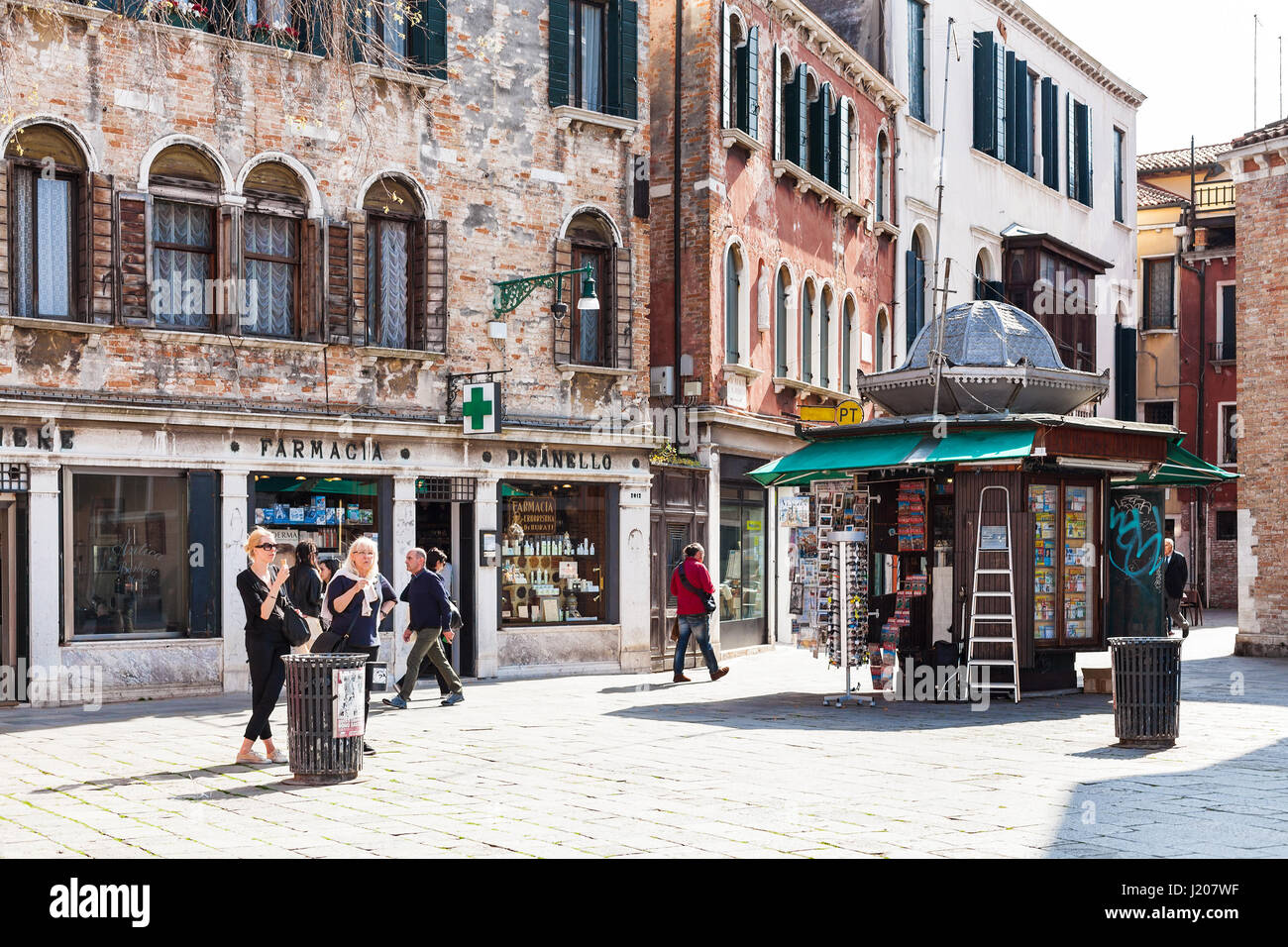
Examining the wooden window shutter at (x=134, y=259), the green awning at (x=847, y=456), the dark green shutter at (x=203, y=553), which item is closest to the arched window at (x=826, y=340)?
the green awning at (x=847, y=456)

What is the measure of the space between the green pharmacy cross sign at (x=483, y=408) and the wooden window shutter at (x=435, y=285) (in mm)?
745

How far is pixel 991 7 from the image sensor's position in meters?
33.9

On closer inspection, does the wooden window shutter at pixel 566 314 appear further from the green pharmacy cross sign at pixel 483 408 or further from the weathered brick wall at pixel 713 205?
the weathered brick wall at pixel 713 205

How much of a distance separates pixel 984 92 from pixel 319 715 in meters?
26.5

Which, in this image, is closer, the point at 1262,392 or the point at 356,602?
the point at 356,602

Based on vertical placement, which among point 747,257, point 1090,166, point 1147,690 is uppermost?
point 1090,166

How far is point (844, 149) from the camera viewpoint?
1112 inches

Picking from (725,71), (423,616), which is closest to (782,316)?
(725,71)

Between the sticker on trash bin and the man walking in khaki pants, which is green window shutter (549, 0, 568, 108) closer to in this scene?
the man walking in khaki pants

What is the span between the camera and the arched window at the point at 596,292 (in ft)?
70.5

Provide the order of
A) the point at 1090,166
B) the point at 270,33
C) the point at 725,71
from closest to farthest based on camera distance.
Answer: the point at 270,33 < the point at 725,71 < the point at 1090,166

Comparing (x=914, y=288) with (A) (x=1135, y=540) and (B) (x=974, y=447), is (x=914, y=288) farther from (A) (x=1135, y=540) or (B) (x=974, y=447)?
(B) (x=974, y=447)

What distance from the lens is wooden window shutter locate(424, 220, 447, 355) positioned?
19812 mm
